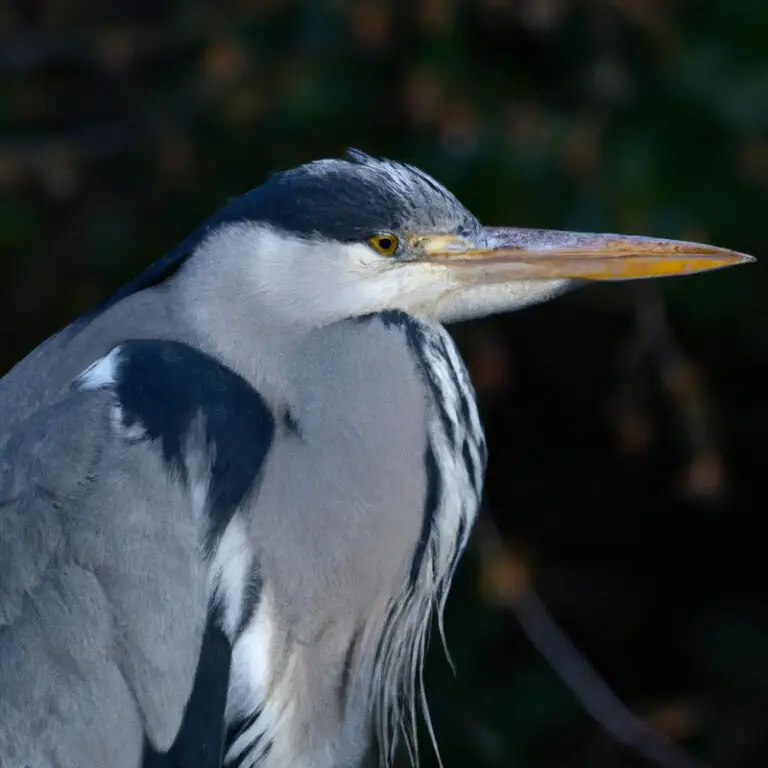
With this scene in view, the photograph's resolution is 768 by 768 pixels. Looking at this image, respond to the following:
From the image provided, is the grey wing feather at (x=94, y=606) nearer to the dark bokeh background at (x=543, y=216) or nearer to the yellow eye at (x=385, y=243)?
the yellow eye at (x=385, y=243)

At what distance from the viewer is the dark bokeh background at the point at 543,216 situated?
2.71 m

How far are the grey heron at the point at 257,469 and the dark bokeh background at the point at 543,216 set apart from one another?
0.95 meters

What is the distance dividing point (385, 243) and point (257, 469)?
290 millimetres

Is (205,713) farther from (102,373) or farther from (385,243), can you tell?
(385,243)

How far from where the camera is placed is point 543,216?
271 cm

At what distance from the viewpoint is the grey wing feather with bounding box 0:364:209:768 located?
1.56 meters

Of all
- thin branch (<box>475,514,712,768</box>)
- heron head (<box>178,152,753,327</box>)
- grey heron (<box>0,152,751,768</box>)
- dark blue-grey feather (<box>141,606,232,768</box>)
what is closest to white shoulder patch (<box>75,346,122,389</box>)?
grey heron (<box>0,152,751,768</box>)

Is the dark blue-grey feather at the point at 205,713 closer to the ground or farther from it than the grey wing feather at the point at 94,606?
closer to the ground

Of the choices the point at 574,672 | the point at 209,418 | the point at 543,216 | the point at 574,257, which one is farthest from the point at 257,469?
the point at 574,672

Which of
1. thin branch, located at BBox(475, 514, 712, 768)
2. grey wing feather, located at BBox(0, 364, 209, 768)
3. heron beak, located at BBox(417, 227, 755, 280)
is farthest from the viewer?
thin branch, located at BBox(475, 514, 712, 768)

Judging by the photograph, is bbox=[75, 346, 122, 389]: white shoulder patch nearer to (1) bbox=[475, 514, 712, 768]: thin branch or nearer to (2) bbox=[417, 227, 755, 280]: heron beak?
(2) bbox=[417, 227, 755, 280]: heron beak

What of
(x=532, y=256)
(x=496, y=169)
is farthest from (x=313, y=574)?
(x=496, y=169)

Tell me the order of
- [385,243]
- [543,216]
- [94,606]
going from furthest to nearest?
1. [543,216]
2. [385,243]
3. [94,606]

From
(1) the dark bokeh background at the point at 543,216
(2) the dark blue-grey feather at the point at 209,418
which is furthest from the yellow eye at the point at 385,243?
(1) the dark bokeh background at the point at 543,216
